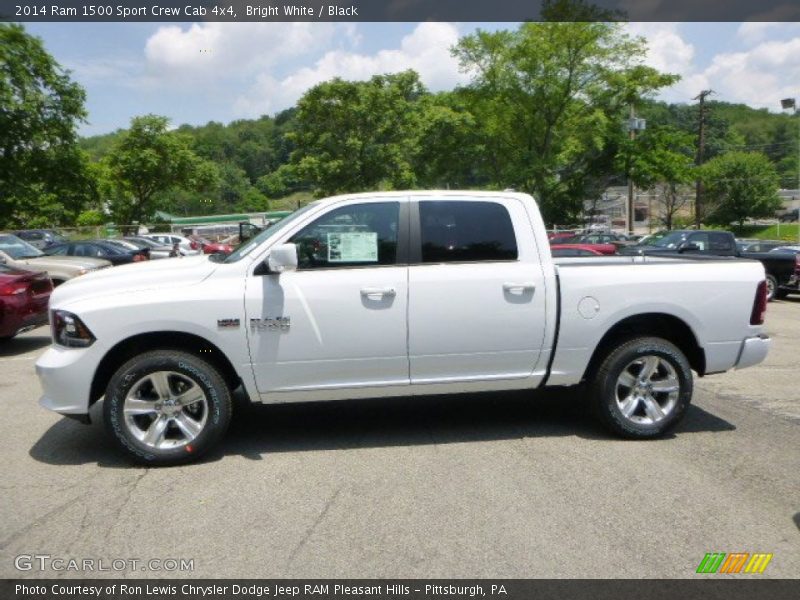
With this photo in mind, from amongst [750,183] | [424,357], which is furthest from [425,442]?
[750,183]

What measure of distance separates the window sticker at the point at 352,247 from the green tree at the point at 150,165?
48513mm

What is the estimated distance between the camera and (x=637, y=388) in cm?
555

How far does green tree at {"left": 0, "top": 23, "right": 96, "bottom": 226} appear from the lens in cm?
3634

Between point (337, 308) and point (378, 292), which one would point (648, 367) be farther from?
point (337, 308)

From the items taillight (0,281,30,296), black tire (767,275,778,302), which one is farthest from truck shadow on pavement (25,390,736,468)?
black tire (767,275,778,302)

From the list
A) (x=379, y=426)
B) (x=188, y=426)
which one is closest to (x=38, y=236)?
(x=379, y=426)

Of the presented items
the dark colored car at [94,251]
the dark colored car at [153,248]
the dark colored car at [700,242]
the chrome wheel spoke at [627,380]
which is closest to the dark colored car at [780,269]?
the dark colored car at [700,242]

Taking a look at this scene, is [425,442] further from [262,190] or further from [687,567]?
[262,190]

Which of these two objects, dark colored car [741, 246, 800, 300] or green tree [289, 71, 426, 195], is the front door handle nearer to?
dark colored car [741, 246, 800, 300]

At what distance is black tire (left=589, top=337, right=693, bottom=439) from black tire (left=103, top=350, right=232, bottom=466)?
2880mm

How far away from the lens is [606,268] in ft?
18.0

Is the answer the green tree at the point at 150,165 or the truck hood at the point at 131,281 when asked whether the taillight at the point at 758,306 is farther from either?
the green tree at the point at 150,165

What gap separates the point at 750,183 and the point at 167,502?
79.0 meters

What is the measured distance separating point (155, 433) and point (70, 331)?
0.93 metres
